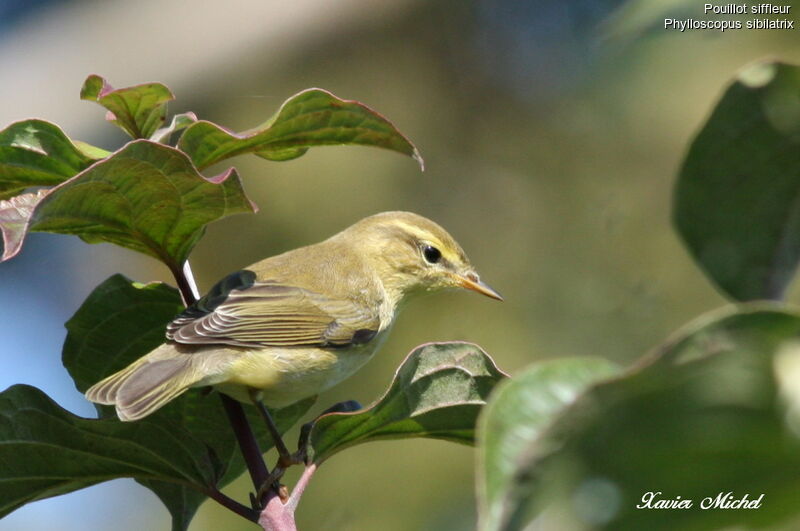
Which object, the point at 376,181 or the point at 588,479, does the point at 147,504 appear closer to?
the point at 376,181

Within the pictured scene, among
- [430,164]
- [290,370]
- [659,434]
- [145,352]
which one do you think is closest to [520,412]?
[659,434]

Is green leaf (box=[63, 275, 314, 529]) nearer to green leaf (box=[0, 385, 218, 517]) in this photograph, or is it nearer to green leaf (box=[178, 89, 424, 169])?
green leaf (box=[0, 385, 218, 517])

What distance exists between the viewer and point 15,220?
1.28 m

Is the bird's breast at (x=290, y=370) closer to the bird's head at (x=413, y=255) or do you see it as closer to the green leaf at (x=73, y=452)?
the green leaf at (x=73, y=452)

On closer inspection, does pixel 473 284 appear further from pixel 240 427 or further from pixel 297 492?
pixel 297 492

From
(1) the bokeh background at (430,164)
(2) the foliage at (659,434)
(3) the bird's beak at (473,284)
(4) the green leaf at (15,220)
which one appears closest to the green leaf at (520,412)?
(2) the foliage at (659,434)

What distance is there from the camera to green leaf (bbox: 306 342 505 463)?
4.58 feet

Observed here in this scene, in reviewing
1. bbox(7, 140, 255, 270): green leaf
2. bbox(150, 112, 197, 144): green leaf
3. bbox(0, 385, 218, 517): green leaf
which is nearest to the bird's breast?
bbox(0, 385, 218, 517): green leaf

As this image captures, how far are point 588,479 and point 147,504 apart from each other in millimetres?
4147

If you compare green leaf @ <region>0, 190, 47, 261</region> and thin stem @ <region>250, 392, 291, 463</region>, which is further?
thin stem @ <region>250, 392, 291, 463</region>

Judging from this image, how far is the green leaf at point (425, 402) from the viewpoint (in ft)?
4.58

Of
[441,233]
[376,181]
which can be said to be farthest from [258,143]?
[376,181]

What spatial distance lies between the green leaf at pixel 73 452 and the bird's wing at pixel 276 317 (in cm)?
35

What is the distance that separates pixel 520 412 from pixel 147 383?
100 centimetres
